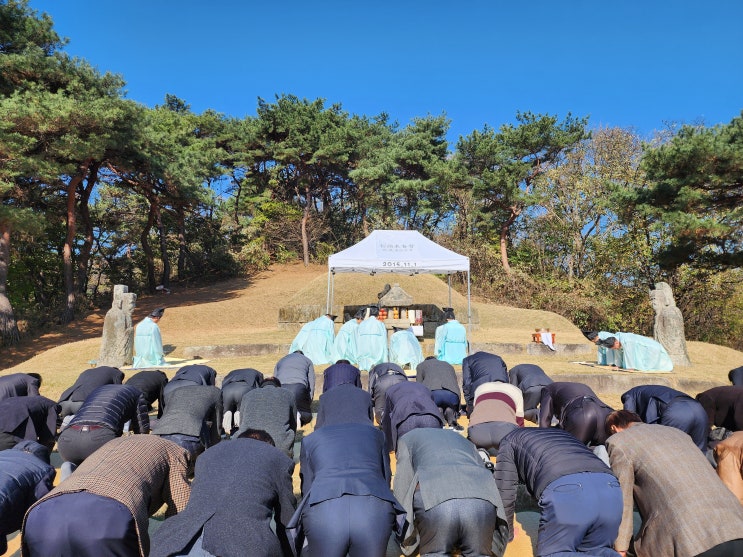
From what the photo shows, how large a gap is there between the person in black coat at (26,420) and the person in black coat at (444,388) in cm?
375

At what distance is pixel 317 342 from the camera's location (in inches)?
399

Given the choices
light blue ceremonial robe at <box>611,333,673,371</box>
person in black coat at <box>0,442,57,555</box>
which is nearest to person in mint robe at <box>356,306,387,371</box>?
light blue ceremonial robe at <box>611,333,673,371</box>

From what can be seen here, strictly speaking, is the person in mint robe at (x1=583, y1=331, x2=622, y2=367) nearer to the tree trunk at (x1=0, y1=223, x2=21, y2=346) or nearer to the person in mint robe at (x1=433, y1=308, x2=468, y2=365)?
the person in mint robe at (x1=433, y1=308, x2=468, y2=365)

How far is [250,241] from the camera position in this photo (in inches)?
1185

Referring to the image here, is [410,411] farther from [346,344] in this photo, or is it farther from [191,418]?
[346,344]

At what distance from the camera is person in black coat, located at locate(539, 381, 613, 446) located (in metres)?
4.34

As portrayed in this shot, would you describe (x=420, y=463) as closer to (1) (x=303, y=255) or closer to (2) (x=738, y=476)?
(2) (x=738, y=476)

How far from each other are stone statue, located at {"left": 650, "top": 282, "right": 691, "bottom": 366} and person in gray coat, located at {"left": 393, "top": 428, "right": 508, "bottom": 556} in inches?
357

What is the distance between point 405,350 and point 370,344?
28.5 inches

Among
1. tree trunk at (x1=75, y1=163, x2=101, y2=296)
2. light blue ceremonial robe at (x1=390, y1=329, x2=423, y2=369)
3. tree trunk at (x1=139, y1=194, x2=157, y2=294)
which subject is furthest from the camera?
tree trunk at (x1=139, y1=194, x2=157, y2=294)

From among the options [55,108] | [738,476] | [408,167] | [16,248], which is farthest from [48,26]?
[738,476]

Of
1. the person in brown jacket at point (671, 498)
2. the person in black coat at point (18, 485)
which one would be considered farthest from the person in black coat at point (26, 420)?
the person in brown jacket at point (671, 498)

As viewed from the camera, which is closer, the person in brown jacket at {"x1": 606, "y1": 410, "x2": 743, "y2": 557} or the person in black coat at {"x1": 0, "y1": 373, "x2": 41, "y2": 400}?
the person in brown jacket at {"x1": 606, "y1": 410, "x2": 743, "y2": 557}

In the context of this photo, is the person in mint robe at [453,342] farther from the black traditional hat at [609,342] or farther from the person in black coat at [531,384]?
the person in black coat at [531,384]
